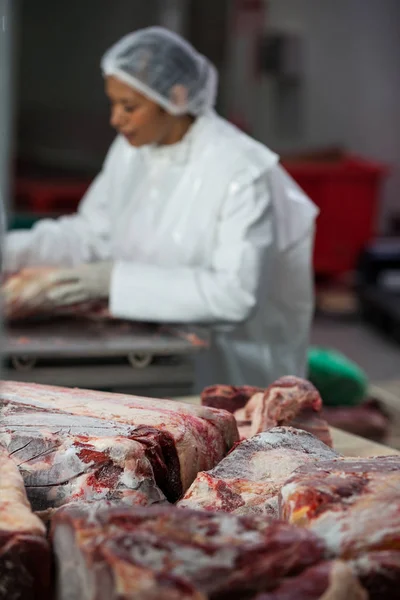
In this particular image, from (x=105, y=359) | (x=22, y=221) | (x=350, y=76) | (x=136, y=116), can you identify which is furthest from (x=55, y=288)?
(x=350, y=76)

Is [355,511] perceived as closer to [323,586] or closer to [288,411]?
[323,586]

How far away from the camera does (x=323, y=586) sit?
1309 mm

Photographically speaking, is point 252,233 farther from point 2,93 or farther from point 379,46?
point 379,46

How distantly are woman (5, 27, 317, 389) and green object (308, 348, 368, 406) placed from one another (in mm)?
895

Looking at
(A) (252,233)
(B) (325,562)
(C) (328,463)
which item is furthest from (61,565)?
(A) (252,233)

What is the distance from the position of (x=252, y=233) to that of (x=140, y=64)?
655mm

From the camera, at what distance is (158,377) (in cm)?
299

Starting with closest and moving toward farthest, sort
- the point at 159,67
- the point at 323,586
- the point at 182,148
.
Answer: the point at 323,586 → the point at 159,67 → the point at 182,148

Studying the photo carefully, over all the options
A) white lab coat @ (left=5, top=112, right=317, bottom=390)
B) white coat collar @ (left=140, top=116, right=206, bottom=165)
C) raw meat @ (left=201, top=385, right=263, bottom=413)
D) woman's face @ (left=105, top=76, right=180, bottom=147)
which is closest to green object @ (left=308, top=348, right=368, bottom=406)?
white lab coat @ (left=5, top=112, right=317, bottom=390)

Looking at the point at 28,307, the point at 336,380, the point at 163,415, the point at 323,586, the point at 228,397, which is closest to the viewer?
the point at 323,586

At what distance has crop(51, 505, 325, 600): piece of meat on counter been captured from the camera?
4.13ft

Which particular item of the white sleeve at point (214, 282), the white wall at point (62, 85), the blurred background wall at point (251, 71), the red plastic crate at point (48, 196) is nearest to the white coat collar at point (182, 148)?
the white sleeve at point (214, 282)

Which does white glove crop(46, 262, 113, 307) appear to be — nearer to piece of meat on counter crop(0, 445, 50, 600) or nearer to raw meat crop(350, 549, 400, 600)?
piece of meat on counter crop(0, 445, 50, 600)

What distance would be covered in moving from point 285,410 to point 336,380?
2367 millimetres
